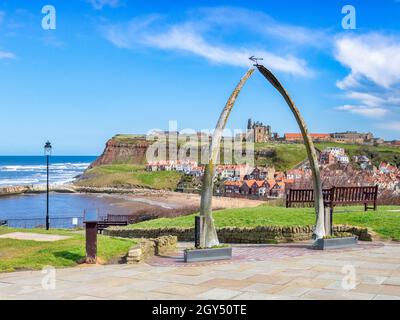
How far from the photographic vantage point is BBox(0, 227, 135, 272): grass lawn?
1084cm

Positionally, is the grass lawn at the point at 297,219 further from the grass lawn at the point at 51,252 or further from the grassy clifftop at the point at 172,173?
the grassy clifftop at the point at 172,173

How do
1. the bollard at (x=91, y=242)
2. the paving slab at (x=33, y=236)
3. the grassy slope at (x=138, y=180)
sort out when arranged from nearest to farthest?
1. the bollard at (x=91, y=242)
2. the paving slab at (x=33, y=236)
3. the grassy slope at (x=138, y=180)

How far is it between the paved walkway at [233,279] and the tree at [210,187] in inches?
33.4

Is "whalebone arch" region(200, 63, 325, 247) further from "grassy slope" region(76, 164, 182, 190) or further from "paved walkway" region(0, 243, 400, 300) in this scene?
"grassy slope" region(76, 164, 182, 190)

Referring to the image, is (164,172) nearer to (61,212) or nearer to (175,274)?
(61,212)

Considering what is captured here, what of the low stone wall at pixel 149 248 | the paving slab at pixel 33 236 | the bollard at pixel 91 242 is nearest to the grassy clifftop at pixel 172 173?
the paving slab at pixel 33 236

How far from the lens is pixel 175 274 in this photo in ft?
31.9

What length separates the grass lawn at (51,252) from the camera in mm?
10836

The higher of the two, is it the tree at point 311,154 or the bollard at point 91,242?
the tree at point 311,154

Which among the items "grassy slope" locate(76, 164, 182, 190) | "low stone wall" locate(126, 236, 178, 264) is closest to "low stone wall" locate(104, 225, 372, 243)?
"low stone wall" locate(126, 236, 178, 264)

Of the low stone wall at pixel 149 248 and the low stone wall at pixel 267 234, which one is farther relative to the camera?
the low stone wall at pixel 267 234

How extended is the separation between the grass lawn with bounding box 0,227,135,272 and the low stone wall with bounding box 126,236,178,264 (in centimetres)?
51
